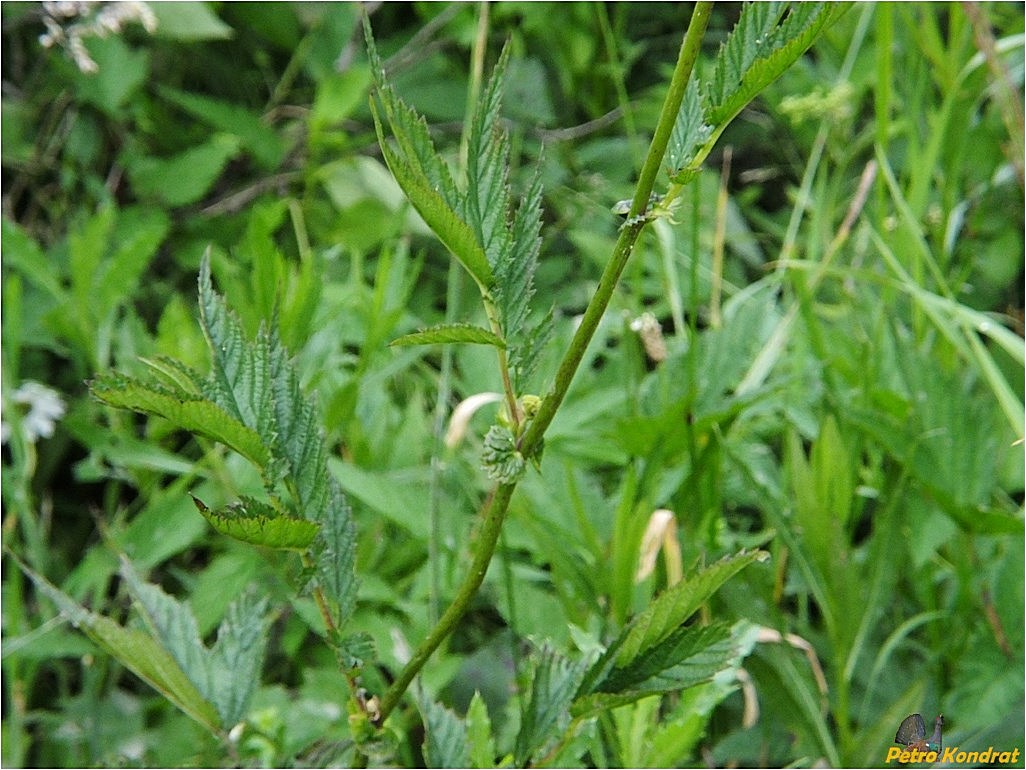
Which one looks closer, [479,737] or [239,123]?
[479,737]

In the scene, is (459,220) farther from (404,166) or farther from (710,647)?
(710,647)

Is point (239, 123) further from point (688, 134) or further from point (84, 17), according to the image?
point (688, 134)

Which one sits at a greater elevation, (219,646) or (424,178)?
(424,178)

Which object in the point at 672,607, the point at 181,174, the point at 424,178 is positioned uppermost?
the point at 181,174

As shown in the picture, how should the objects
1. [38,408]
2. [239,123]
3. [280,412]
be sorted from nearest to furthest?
[280,412] < [38,408] < [239,123]

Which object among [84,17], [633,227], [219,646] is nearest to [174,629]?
[219,646]

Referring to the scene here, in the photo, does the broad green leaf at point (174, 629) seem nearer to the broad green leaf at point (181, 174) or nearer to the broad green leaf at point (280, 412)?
the broad green leaf at point (280, 412)

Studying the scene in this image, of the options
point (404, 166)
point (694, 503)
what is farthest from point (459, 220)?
point (694, 503)

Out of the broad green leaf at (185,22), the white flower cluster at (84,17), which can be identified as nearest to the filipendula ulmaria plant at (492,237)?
the white flower cluster at (84,17)
